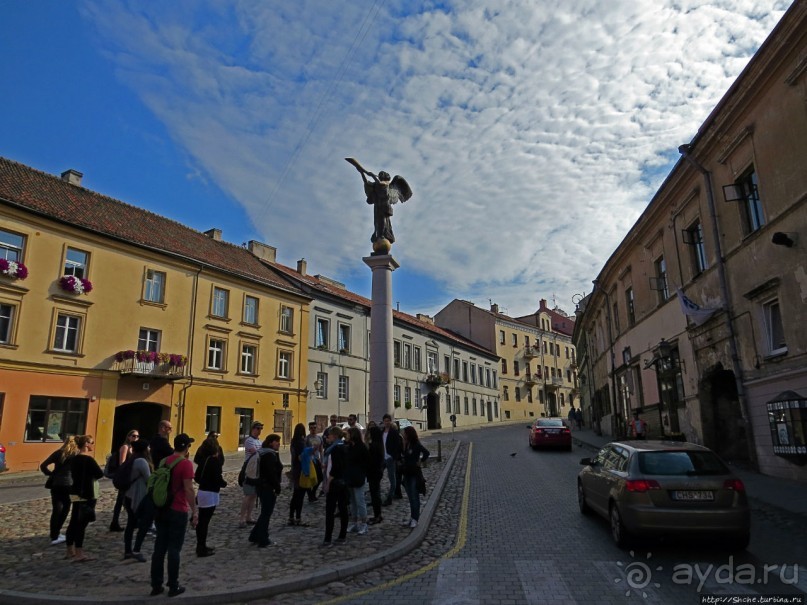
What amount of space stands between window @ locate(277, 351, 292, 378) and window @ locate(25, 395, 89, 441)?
1154cm

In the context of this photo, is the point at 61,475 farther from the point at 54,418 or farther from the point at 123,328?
the point at 123,328

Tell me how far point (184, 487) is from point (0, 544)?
495 cm

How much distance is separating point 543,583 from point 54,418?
2293 centimetres

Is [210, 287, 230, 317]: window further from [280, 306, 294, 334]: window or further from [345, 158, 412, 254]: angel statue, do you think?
[345, 158, 412, 254]: angel statue

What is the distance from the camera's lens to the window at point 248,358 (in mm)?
31406

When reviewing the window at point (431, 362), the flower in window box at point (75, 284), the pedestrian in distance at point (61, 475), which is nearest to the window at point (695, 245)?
the pedestrian in distance at point (61, 475)

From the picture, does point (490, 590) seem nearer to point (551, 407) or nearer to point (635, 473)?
point (635, 473)

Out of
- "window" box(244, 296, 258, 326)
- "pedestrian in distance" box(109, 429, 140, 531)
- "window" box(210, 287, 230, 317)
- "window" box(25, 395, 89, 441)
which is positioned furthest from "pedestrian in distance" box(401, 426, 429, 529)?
"window" box(244, 296, 258, 326)

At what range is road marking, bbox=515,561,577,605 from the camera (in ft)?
19.5

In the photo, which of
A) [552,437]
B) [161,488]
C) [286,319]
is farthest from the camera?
[286,319]

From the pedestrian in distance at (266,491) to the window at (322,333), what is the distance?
94.4 feet

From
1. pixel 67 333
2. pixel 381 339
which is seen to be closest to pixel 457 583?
pixel 381 339

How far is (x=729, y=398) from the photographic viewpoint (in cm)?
1789

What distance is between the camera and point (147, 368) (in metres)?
25.6
